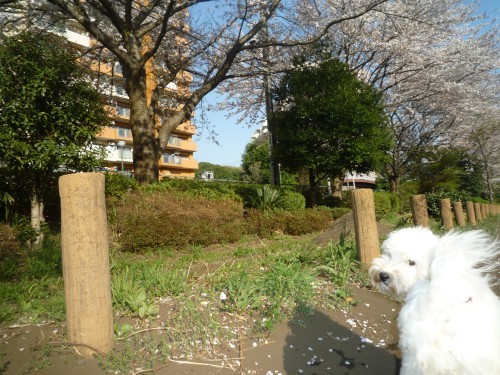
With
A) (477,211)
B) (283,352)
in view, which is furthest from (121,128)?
(283,352)

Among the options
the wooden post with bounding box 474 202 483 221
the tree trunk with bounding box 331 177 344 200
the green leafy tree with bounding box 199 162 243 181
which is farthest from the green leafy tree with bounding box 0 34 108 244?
the green leafy tree with bounding box 199 162 243 181

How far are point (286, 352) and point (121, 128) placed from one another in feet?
119

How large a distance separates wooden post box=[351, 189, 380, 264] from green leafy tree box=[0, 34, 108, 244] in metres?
5.52

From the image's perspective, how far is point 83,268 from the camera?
2.21 metres

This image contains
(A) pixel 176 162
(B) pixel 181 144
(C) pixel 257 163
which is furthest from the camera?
(B) pixel 181 144

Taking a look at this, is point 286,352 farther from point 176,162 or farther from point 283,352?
point 176,162

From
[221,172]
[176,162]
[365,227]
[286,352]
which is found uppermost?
[176,162]

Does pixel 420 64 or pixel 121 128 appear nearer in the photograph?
pixel 420 64

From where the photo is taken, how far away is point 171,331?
8.28 ft

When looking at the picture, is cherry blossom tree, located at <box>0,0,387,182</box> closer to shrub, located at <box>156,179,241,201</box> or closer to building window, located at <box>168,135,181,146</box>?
shrub, located at <box>156,179,241,201</box>

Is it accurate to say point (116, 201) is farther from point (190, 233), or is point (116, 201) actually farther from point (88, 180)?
Answer: point (88, 180)

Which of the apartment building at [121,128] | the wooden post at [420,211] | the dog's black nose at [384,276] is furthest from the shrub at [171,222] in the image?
the dog's black nose at [384,276]

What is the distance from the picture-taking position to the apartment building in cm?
1331

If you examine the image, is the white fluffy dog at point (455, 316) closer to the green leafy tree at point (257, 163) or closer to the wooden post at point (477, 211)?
the wooden post at point (477, 211)
